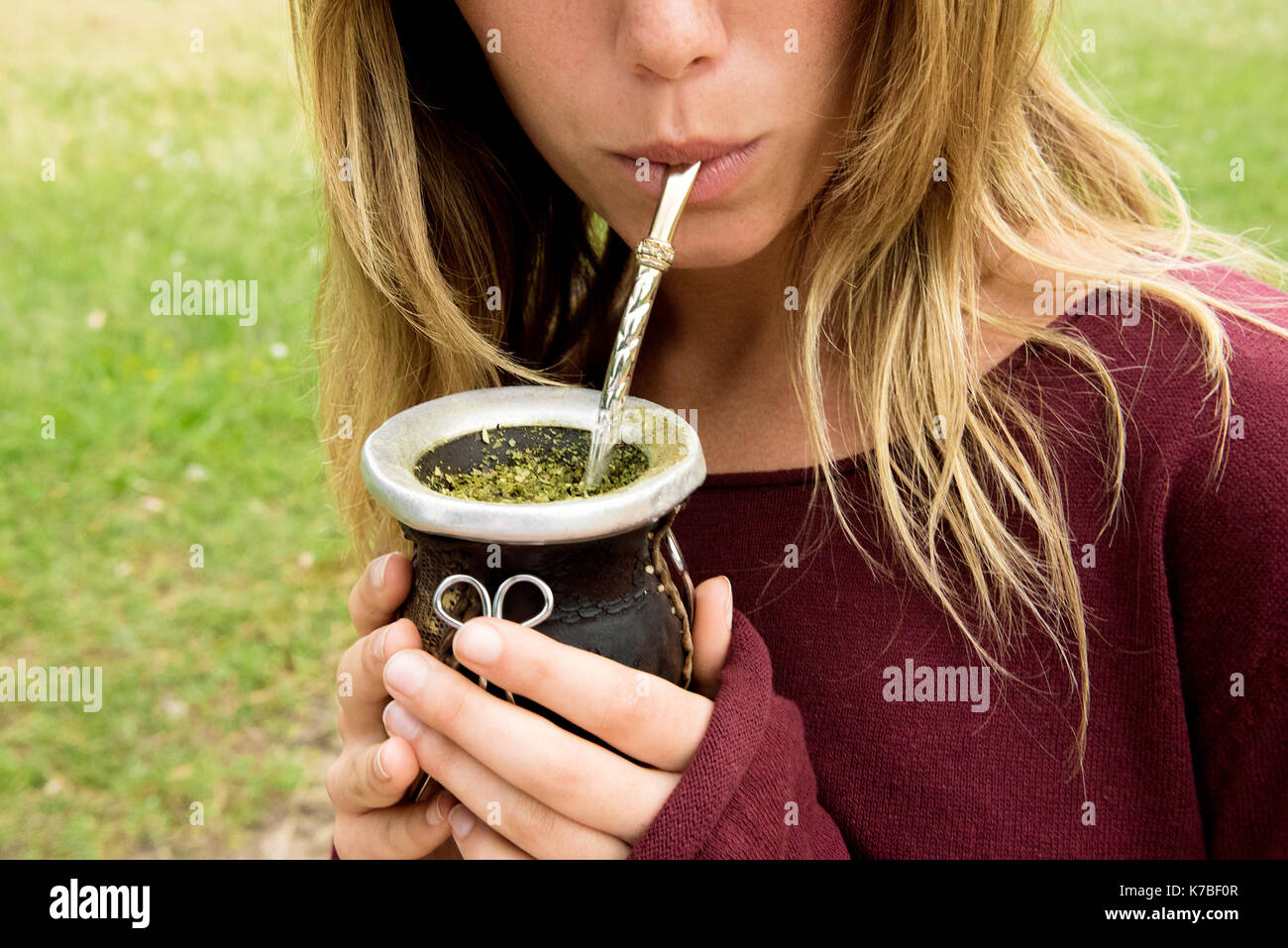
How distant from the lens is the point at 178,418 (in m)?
3.72

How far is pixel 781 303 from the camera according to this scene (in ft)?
4.85

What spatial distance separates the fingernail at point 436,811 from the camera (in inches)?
43.2

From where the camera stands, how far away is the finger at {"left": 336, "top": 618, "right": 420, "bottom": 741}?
3.34 ft

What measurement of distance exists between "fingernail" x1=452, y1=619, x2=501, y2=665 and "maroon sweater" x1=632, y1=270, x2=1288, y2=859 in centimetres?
21

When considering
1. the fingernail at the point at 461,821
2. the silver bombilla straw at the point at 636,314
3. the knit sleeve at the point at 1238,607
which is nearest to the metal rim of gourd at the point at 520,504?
the silver bombilla straw at the point at 636,314

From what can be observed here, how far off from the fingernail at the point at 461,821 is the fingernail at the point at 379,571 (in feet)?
0.68

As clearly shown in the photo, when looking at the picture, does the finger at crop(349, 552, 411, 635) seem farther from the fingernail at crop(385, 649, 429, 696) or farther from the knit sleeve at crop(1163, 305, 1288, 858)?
the knit sleeve at crop(1163, 305, 1288, 858)

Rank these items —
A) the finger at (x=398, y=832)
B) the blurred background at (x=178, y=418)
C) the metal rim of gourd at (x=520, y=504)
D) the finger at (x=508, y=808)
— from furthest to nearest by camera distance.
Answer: the blurred background at (x=178, y=418)
the finger at (x=398, y=832)
the finger at (x=508, y=808)
the metal rim of gourd at (x=520, y=504)

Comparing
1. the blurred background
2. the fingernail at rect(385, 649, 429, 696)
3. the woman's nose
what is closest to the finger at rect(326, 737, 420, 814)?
the fingernail at rect(385, 649, 429, 696)

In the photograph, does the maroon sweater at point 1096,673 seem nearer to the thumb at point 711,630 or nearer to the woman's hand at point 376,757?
the thumb at point 711,630

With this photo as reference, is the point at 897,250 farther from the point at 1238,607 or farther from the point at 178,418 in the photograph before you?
the point at 178,418

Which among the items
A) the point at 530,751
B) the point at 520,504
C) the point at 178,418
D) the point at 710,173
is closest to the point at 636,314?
Result: the point at 710,173
